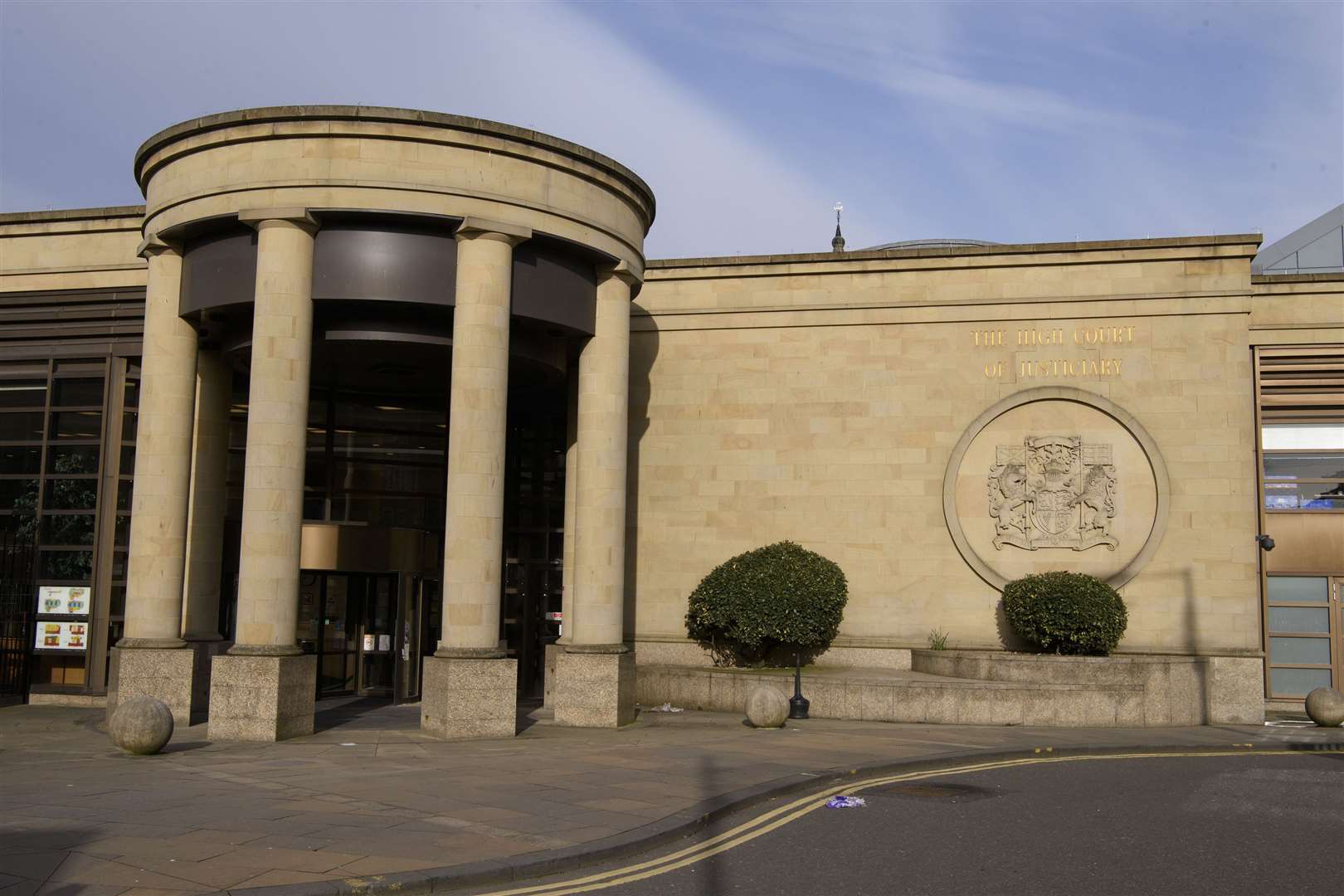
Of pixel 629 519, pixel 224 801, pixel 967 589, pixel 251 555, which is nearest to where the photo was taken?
pixel 224 801

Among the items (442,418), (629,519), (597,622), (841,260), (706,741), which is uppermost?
(841,260)

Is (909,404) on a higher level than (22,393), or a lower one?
higher

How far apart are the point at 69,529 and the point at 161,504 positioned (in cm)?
595

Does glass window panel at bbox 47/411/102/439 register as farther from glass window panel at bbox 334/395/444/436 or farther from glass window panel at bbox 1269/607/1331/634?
glass window panel at bbox 1269/607/1331/634

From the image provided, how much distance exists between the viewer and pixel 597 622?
20.0 meters

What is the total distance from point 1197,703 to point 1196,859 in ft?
42.4

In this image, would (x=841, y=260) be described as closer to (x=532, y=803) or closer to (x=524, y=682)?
(x=524, y=682)

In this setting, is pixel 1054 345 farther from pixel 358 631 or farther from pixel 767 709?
pixel 358 631

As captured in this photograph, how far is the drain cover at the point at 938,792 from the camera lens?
1314 centimetres

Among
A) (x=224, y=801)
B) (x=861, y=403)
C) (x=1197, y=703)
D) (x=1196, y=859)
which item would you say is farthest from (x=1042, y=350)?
(x=224, y=801)

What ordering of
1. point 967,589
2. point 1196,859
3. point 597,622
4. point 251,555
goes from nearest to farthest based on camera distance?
point 1196,859
point 251,555
point 597,622
point 967,589

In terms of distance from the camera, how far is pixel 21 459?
950 inches

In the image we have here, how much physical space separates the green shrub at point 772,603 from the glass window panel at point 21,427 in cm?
1375

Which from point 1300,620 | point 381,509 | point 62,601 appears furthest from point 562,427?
point 1300,620
